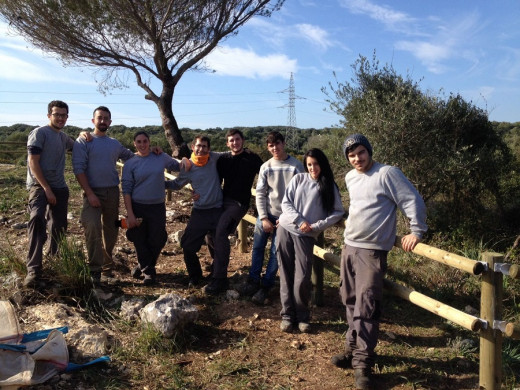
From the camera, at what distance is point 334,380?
3.19 meters

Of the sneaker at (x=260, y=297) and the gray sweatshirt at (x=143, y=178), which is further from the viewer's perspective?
the gray sweatshirt at (x=143, y=178)

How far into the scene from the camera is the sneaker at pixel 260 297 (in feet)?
14.5

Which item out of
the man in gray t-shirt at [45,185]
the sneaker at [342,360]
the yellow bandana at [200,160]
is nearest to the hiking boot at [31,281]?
the man in gray t-shirt at [45,185]

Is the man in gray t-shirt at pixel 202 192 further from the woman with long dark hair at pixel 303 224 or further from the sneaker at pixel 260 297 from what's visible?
the woman with long dark hair at pixel 303 224

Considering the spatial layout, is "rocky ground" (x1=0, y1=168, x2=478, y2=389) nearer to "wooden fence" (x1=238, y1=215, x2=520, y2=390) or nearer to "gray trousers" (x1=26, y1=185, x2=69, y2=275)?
"gray trousers" (x1=26, y1=185, x2=69, y2=275)

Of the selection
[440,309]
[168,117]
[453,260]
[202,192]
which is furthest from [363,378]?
[168,117]

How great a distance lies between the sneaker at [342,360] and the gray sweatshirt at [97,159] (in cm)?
294

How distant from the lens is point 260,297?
4434mm

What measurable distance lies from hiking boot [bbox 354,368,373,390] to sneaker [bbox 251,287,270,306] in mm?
1476

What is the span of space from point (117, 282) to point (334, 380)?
8.98 feet

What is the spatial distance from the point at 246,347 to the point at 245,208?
156cm

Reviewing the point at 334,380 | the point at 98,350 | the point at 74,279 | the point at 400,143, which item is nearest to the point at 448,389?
the point at 334,380

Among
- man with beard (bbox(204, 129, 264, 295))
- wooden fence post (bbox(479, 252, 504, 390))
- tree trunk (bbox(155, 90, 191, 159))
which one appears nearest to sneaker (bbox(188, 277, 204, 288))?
man with beard (bbox(204, 129, 264, 295))

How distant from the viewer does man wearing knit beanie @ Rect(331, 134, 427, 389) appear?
3.05 metres
